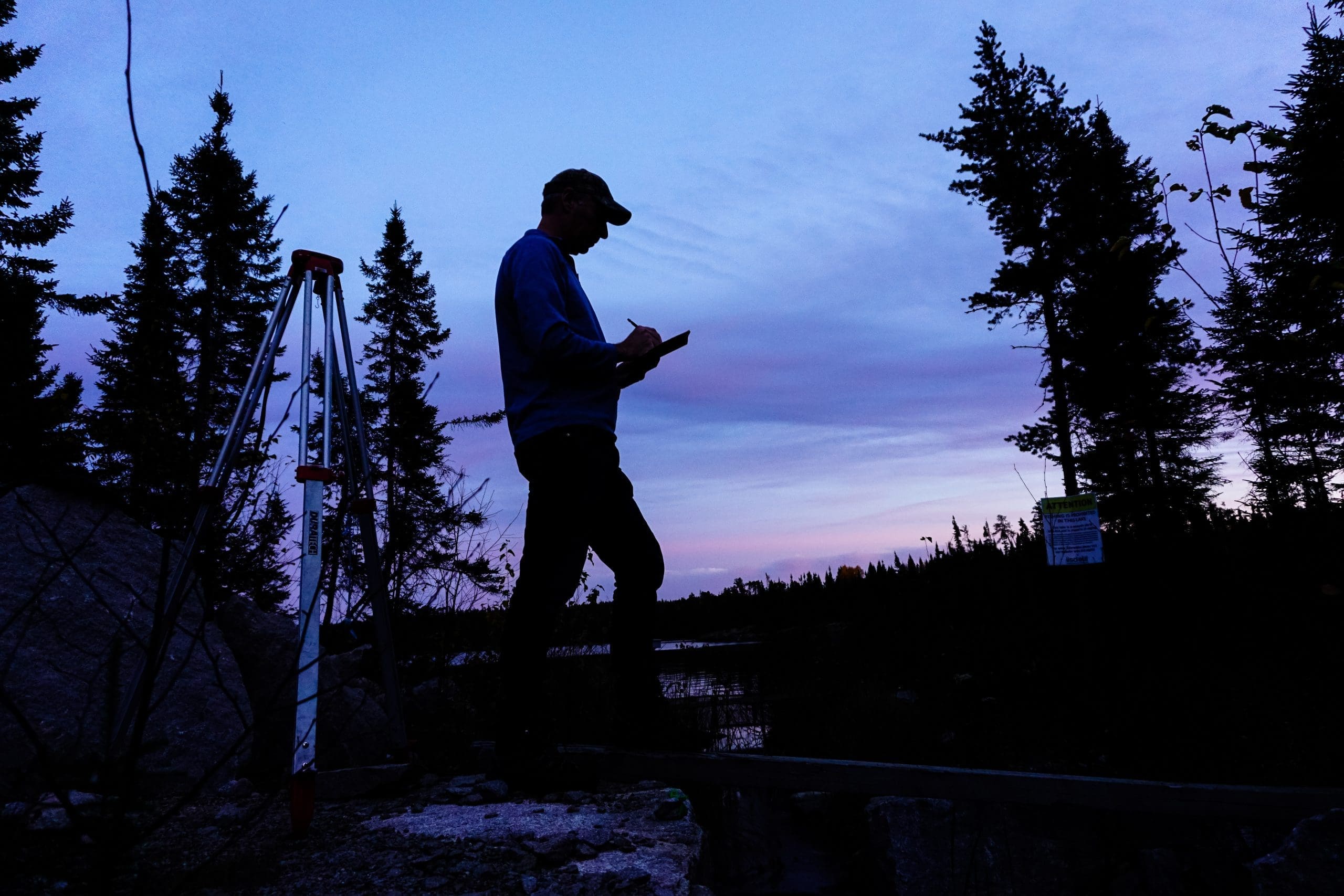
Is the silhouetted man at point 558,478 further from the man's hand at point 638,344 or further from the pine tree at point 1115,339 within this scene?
the pine tree at point 1115,339

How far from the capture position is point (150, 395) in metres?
11.2

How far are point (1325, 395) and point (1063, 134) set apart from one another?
1060 centimetres

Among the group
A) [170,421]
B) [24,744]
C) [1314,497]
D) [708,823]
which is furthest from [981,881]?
[170,421]

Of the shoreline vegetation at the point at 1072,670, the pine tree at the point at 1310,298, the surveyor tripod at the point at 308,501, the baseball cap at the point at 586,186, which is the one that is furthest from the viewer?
the pine tree at the point at 1310,298

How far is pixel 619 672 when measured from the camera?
3.55 metres

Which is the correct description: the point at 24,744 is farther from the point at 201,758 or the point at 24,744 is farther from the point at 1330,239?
the point at 1330,239

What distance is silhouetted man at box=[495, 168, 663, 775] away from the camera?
10.3 feet

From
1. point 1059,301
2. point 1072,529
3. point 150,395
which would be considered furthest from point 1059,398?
point 150,395

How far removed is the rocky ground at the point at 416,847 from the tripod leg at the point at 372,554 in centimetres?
35

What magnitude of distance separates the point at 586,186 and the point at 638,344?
35.5 inches

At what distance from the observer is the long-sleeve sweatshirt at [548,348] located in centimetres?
312

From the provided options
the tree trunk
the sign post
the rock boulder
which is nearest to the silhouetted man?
the rock boulder

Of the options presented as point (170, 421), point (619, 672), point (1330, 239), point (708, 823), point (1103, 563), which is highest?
point (1330, 239)

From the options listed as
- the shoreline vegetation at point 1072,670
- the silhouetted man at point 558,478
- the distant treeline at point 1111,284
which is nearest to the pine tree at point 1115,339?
the distant treeline at point 1111,284
